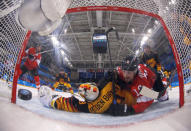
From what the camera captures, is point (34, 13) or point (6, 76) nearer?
point (34, 13)

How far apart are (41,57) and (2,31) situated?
0.69ft

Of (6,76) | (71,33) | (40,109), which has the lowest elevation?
(40,109)

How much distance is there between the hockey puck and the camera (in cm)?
42

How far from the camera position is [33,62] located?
0.41m

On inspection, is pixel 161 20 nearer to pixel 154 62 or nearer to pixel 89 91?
pixel 154 62

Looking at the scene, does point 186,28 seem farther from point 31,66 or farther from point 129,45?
point 31,66

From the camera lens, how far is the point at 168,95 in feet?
1.30

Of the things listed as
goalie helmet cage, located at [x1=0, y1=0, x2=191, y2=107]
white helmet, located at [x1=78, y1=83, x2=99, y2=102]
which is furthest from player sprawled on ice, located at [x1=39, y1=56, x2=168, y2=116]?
goalie helmet cage, located at [x1=0, y1=0, x2=191, y2=107]

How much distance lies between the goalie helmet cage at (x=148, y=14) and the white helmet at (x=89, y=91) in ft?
0.76

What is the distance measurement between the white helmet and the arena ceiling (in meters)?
0.06

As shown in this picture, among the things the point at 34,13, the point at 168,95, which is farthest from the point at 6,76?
the point at 168,95

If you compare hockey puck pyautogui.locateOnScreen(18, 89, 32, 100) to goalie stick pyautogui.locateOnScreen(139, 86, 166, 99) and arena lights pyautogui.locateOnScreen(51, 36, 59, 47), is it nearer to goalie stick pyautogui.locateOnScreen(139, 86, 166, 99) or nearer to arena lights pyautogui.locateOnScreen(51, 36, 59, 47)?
arena lights pyautogui.locateOnScreen(51, 36, 59, 47)

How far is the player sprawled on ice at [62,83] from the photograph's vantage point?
385 mm

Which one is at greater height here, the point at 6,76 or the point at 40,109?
the point at 6,76
